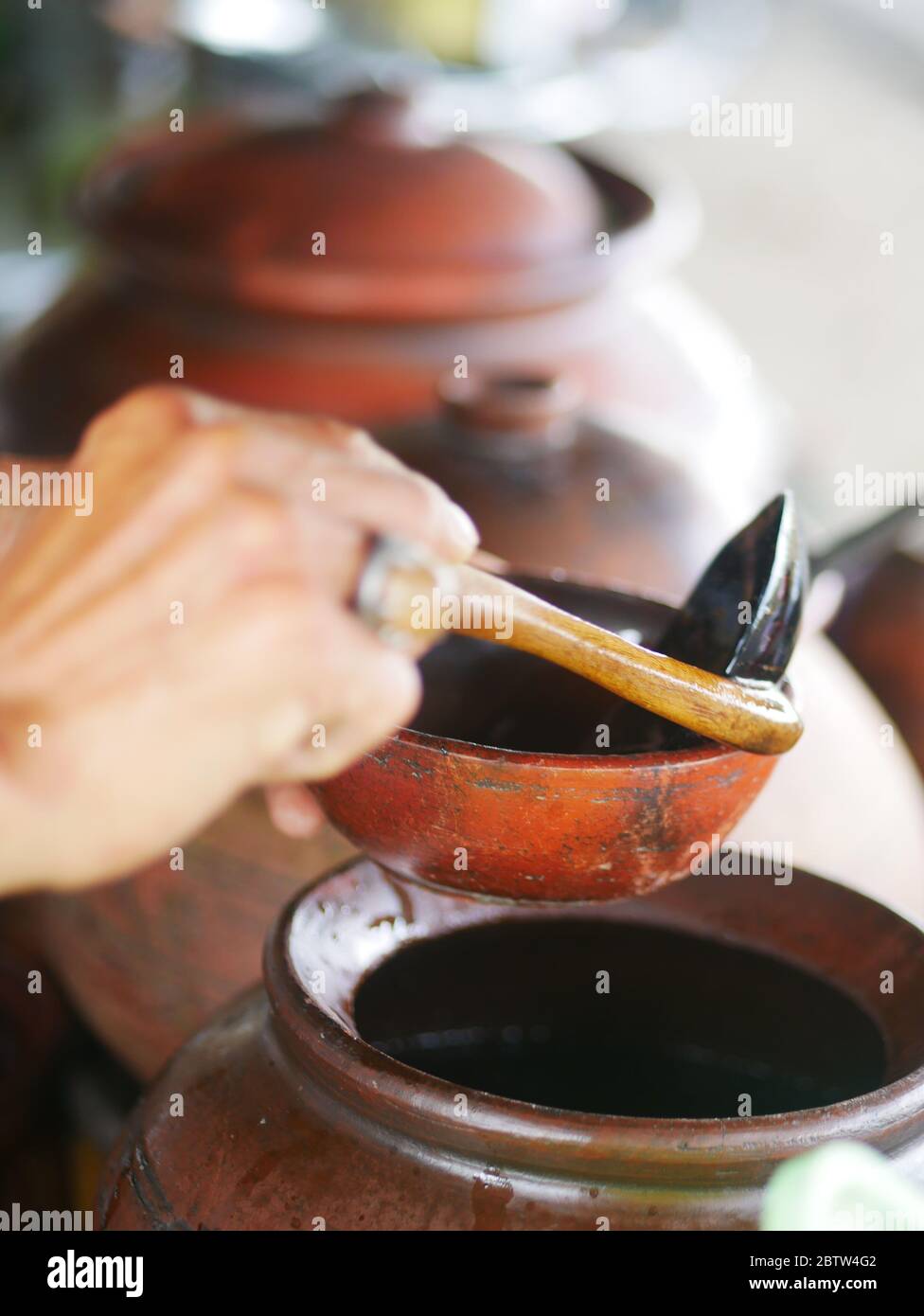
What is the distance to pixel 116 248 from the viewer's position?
6.92 ft

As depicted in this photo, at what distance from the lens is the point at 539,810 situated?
0.91 metres

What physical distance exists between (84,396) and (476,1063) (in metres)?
1.26

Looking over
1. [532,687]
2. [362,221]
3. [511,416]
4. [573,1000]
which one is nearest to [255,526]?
[532,687]

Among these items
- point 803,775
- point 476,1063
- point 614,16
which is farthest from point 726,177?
point 476,1063

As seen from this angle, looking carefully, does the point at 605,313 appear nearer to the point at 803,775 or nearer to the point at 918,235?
the point at 803,775

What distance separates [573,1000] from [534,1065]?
65 millimetres

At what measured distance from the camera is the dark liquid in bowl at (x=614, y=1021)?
1.09m

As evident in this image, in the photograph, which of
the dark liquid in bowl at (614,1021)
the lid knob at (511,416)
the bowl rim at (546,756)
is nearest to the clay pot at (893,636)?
the lid knob at (511,416)

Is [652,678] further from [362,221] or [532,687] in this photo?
[362,221]

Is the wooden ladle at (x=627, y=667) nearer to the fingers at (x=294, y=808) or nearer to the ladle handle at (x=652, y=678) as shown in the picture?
the ladle handle at (x=652, y=678)

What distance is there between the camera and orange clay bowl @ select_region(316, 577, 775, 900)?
91cm

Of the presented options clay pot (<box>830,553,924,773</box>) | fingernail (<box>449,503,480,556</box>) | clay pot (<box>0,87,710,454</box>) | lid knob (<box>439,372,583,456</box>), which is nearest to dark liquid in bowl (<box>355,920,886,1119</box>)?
fingernail (<box>449,503,480,556</box>)

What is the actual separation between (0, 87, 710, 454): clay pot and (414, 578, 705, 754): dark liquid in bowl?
84 centimetres

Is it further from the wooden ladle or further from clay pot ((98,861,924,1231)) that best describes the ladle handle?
clay pot ((98,861,924,1231))
